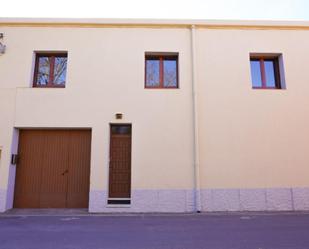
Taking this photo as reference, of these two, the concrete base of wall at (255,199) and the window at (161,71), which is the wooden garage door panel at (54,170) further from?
the concrete base of wall at (255,199)

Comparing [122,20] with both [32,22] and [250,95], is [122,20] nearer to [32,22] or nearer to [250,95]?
[32,22]

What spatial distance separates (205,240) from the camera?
4902 millimetres

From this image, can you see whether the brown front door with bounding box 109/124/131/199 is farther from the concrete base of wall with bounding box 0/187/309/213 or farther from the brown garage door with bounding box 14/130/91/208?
the brown garage door with bounding box 14/130/91/208

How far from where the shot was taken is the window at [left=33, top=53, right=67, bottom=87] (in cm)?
828

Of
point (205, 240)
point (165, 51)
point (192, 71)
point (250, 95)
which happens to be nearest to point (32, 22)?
point (165, 51)

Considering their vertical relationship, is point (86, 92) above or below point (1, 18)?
below

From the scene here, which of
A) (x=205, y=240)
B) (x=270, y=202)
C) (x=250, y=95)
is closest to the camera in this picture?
(x=205, y=240)

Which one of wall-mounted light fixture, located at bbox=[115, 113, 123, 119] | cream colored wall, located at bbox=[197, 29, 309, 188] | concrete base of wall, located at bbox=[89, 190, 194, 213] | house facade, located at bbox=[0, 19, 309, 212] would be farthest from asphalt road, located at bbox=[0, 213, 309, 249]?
wall-mounted light fixture, located at bbox=[115, 113, 123, 119]

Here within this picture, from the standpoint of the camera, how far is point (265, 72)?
862cm

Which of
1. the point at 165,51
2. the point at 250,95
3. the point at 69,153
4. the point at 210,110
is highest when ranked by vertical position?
the point at 165,51

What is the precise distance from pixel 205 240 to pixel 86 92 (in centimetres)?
547

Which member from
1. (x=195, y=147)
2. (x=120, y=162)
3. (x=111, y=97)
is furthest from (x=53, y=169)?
(x=195, y=147)

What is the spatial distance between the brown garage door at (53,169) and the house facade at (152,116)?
3 centimetres

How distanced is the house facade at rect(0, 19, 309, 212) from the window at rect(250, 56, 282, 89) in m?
0.07
